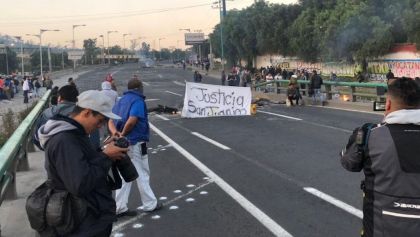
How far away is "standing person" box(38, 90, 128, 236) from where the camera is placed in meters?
3.23

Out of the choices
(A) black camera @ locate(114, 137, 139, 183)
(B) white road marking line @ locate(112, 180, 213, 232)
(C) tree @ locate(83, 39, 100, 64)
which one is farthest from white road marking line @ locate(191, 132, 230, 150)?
(C) tree @ locate(83, 39, 100, 64)

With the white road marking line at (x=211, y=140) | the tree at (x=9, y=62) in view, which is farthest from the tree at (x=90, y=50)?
the white road marking line at (x=211, y=140)

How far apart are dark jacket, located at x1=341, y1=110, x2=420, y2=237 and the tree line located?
110 ft

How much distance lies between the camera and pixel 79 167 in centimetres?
322

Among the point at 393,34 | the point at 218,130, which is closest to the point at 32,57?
the point at 393,34

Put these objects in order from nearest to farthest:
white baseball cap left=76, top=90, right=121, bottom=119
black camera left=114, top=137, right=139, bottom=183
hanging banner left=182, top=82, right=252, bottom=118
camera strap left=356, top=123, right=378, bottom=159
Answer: camera strap left=356, top=123, right=378, bottom=159
white baseball cap left=76, top=90, right=121, bottom=119
black camera left=114, top=137, right=139, bottom=183
hanging banner left=182, top=82, right=252, bottom=118

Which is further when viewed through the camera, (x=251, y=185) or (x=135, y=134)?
(x=251, y=185)

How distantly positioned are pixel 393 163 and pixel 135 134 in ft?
14.5

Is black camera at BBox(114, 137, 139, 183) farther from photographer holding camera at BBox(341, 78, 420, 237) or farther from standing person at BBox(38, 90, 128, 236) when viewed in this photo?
photographer holding camera at BBox(341, 78, 420, 237)

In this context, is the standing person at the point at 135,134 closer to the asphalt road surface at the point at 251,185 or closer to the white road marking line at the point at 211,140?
the asphalt road surface at the point at 251,185

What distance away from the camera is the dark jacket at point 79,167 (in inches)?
127

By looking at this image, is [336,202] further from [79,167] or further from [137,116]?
[79,167]

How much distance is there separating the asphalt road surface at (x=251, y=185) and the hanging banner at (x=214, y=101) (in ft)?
15.6

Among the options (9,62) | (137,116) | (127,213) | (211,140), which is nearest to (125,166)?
(137,116)
